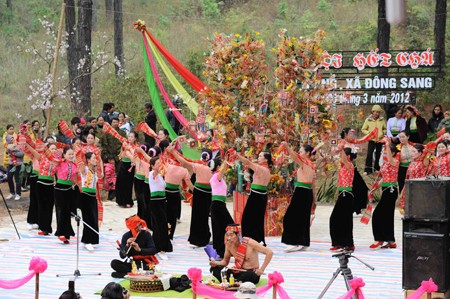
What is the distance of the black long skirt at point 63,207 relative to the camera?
12.9 metres

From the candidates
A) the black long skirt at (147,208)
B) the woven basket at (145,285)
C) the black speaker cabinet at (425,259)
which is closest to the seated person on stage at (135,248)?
the woven basket at (145,285)

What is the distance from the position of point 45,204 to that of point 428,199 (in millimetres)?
6262

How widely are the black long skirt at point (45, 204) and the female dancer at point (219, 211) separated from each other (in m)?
2.57

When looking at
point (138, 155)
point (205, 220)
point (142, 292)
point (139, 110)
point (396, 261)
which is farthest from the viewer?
point (139, 110)

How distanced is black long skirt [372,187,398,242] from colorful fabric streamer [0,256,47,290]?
5.10m

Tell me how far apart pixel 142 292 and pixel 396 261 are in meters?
3.56

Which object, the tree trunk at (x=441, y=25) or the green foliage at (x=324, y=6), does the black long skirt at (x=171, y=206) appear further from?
the green foliage at (x=324, y=6)

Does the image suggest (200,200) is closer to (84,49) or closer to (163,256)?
(163,256)

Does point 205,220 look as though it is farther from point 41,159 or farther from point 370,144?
point 370,144

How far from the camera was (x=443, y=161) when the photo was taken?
12.3 meters

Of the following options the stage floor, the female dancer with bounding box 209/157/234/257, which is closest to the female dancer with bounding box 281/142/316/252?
the stage floor

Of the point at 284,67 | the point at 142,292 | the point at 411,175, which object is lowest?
the point at 142,292

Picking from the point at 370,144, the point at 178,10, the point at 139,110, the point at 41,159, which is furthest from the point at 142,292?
the point at 178,10

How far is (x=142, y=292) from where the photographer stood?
10086 mm
